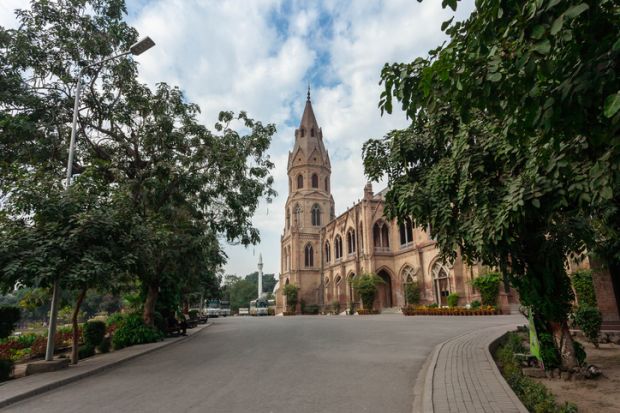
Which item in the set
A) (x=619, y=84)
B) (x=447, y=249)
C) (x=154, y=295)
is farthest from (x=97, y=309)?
(x=619, y=84)

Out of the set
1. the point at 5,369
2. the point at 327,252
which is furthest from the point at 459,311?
the point at 327,252

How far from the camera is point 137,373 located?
28.4 ft

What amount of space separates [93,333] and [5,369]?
14.3 feet

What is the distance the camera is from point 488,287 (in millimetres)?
25000

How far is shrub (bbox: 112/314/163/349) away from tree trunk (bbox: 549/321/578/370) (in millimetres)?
12928

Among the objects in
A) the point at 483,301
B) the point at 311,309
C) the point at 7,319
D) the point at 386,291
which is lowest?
the point at 311,309

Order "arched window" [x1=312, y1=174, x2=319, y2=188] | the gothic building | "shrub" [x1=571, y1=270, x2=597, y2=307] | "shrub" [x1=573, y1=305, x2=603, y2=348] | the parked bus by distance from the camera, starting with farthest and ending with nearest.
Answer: "arched window" [x1=312, y1=174, x2=319, y2=188] → the parked bus → the gothic building → "shrub" [x1=571, y1=270, x2=597, y2=307] → "shrub" [x1=573, y1=305, x2=603, y2=348]

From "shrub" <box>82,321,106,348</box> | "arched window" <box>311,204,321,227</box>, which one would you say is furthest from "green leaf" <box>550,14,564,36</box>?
"arched window" <box>311,204,321,227</box>

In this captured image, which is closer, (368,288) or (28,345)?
(28,345)

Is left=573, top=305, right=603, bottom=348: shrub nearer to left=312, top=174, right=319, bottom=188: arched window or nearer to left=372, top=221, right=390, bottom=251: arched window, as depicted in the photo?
left=372, top=221, right=390, bottom=251: arched window

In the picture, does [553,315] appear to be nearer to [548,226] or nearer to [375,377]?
[548,226]

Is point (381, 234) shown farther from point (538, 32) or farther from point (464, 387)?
point (538, 32)

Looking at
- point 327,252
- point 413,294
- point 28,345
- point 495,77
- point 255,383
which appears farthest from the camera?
point 327,252

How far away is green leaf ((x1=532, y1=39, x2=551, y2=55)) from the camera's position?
7.64 ft
